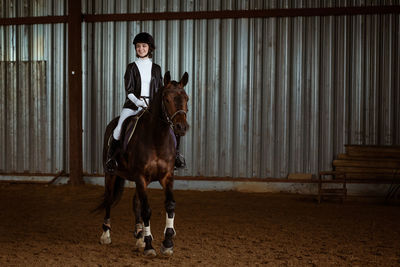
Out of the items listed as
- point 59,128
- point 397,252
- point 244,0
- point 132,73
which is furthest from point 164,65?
point 397,252

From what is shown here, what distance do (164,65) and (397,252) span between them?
7708 mm

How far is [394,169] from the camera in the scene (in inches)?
399

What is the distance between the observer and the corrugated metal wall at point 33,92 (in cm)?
1205

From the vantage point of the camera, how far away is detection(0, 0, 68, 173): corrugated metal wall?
12.0 m

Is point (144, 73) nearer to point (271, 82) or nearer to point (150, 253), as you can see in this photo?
point (150, 253)

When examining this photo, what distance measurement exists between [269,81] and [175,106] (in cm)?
667

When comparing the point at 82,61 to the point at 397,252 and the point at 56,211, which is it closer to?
the point at 56,211

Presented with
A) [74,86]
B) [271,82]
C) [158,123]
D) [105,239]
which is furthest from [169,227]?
[74,86]

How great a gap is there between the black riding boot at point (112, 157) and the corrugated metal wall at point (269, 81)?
543cm

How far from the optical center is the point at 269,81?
433 inches

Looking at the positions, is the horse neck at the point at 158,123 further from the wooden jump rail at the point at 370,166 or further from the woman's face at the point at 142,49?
the wooden jump rail at the point at 370,166

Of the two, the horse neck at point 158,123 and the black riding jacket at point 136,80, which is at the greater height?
the black riding jacket at point 136,80

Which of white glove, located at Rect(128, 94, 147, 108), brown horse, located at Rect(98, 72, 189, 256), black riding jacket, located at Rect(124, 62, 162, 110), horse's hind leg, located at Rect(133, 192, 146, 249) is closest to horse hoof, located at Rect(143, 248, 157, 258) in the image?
brown horse, located at Rect(98, 72, 189, 256)

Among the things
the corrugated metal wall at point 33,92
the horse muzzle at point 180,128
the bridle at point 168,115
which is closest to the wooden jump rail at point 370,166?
the bridle at point 168,115
